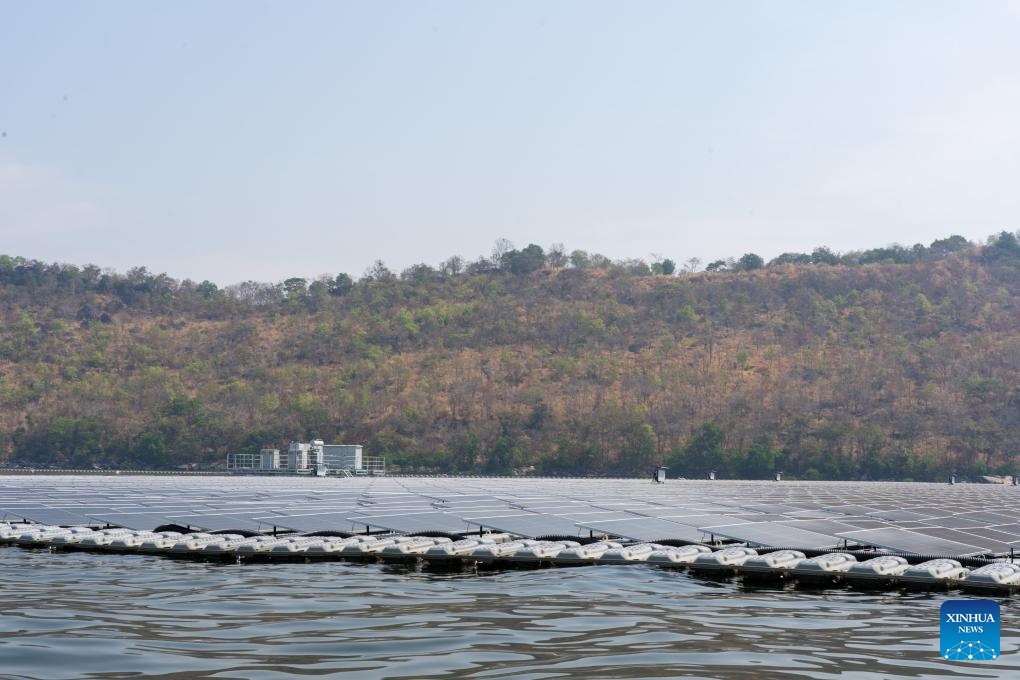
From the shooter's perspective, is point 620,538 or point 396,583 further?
point 620,538

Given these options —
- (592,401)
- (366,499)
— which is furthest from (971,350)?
(366,499)

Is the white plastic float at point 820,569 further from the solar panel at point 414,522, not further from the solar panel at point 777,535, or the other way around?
the solar panel at point 414,522

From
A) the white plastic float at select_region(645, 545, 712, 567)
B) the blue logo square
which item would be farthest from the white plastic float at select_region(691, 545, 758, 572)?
the blue logo square

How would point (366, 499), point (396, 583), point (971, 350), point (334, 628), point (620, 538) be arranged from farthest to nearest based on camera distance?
1. point (971, 350)
2. point (366, 499)
3. point (620, 538)
4. point (396, 583)
5. point (334, 628)

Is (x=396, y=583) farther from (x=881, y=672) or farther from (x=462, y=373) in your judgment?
(x=462, y=373)

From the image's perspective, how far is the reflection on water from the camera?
16.1 m

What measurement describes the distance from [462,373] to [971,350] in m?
77.8

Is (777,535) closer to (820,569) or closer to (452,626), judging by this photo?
(820,569)

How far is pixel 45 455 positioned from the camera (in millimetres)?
153500

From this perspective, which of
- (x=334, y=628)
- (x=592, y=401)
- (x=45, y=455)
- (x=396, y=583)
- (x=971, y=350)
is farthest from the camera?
(x=971, y=350)

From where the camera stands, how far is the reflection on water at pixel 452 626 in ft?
52.7

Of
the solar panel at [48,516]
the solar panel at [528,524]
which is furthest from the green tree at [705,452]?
the solar panel at [48,516]

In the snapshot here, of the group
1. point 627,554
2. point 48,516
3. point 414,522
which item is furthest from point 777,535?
point 48,516

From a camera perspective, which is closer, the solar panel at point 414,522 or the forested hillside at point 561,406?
the solar panel at point 414,522
